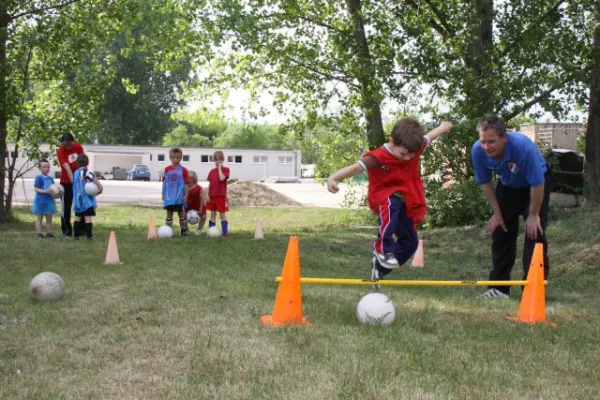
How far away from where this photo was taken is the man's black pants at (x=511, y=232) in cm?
650

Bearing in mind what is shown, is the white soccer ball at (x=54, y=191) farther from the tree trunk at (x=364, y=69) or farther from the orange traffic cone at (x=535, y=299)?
the orange traffic cone at (x=535, y=299)

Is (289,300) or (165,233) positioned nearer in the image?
(289,300)

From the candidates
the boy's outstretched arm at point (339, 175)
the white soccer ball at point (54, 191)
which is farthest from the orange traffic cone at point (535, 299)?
the white soccer ball at point (54, 191)

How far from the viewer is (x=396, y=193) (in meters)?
5.63

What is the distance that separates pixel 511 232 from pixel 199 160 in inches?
2612

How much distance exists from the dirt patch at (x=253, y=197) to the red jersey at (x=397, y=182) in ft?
80.2

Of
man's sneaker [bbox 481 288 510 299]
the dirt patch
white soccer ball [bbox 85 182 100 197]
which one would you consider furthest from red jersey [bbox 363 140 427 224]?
the dirt patch

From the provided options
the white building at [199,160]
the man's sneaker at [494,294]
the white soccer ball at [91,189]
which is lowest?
the man's sneaker at [494,294]

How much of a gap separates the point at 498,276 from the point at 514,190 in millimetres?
962

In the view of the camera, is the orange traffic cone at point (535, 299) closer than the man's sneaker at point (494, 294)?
Yes

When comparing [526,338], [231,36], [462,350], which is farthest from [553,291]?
[231,36]

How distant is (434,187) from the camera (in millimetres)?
16250

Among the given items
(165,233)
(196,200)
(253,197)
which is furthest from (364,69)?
(253,197)

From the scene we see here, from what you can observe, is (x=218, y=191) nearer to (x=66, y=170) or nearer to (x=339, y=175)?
(x=66, y=170)
